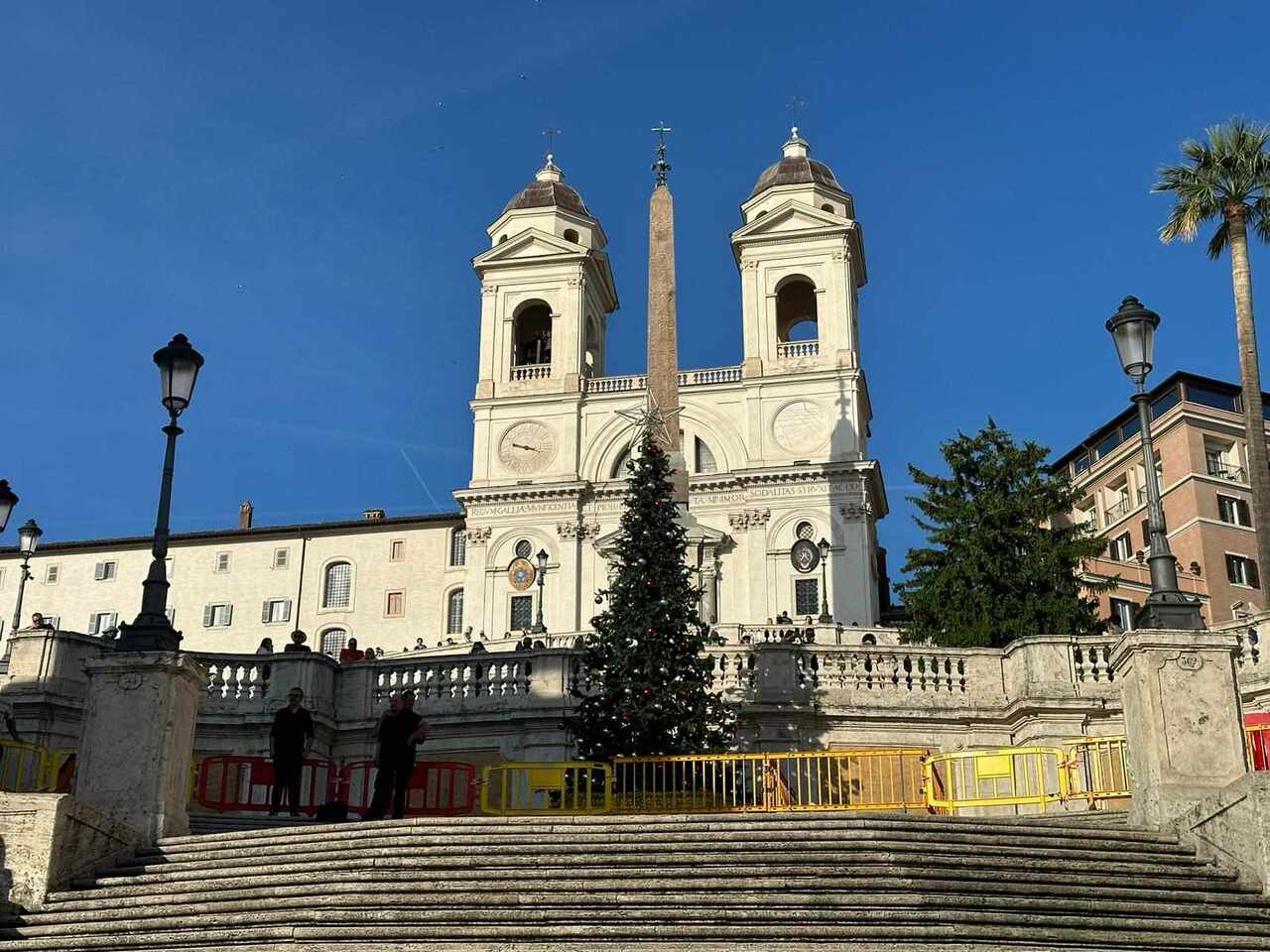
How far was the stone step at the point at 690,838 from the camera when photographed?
49.9ft

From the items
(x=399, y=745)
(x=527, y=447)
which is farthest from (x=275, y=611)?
(x=399, y=745)

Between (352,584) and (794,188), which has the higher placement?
(794,188)

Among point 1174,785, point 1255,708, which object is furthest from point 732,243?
point 1174,785

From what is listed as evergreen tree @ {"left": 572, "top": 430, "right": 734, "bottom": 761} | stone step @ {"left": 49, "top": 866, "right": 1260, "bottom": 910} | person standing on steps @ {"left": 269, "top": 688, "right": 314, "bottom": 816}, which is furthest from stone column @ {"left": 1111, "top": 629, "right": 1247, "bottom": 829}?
person standing on steps @ {"left": 269, "top": 688, "right": 314, "bottom": 816}

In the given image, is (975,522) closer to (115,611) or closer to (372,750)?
(372,750)

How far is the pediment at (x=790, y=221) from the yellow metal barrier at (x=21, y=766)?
180ft

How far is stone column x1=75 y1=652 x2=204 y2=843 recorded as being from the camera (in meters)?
17.4

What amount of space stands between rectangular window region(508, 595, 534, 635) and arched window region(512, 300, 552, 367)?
12268 millimetres

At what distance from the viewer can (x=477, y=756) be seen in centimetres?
2595

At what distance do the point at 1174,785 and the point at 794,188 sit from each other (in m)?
58.9

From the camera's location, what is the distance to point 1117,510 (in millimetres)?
77562

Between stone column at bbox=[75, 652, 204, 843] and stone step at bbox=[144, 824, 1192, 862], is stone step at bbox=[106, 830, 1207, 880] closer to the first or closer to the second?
stone step at bbox=[144, 824, 1192, 862]

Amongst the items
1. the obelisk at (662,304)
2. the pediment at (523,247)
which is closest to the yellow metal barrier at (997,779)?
the obelisk at (662,304)

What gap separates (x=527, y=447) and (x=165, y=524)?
171ft
